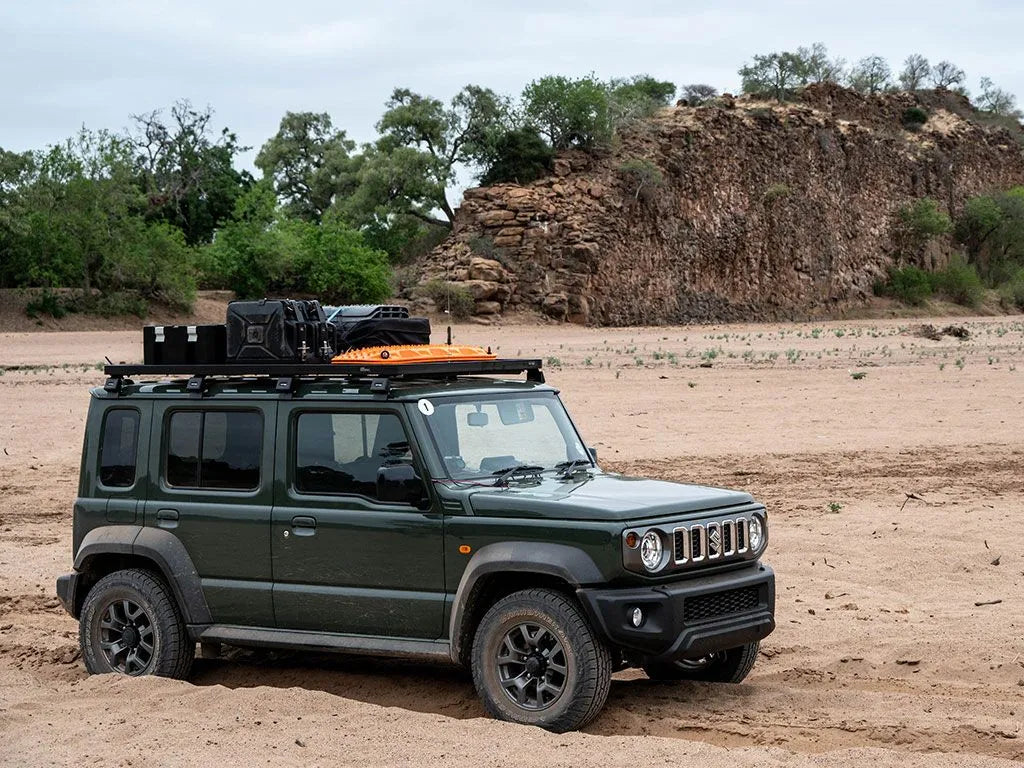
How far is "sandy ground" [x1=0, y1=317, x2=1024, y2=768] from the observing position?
6840 mm

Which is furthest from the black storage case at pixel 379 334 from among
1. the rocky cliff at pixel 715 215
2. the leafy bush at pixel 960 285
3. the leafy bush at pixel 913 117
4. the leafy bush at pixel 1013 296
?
the leafy bush at pixel 913 117

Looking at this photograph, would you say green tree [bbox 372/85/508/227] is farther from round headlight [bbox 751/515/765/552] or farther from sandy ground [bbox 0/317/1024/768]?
round headlight [bbox 751/515/765/552]

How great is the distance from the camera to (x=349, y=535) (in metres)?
7.78

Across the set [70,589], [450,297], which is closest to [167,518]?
[70,589]

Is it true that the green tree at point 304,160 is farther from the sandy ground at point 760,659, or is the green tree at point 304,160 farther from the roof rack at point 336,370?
the roof rack at point 336,370

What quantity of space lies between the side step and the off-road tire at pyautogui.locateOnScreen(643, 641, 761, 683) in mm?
1275

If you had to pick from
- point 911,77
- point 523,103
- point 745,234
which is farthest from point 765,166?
point 911,77

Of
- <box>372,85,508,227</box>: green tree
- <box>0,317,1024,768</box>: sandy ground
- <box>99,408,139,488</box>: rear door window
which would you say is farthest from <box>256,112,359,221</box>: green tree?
<box>99,408,139,488</box>: rear door window

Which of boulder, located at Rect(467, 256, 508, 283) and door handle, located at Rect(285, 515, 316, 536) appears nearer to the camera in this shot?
door handle, located at Rect(285, 515, 316, 536)

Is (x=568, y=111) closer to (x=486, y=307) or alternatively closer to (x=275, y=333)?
(x=486, y=307)

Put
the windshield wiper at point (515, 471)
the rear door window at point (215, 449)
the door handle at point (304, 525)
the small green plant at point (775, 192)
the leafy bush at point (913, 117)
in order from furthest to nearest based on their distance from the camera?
the leafy bush at point (913, 117) < the small green plant at point (775, 192) < the rear door window at point (215, 449) < the door handle at point (304, 525) < the windshield wiper at point (515, 471)

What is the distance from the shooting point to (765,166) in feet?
227

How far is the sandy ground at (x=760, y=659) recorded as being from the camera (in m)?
6.84

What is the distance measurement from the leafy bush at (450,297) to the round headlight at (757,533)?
1786 inches
